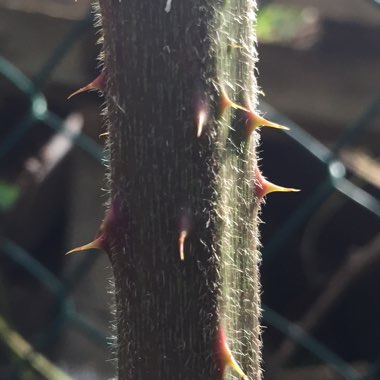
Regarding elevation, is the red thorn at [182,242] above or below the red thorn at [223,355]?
above

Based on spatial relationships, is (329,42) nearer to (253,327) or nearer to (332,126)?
(332,126)

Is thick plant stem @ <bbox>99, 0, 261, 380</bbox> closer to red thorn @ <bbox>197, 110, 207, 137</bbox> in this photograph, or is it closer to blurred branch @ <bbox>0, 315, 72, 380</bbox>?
red thorn @ <bbox>197, 110, 207, 137</bbox>

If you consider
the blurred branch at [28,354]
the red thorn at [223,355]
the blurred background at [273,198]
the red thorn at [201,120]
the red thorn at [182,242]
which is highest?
the blurred background at [273,198]

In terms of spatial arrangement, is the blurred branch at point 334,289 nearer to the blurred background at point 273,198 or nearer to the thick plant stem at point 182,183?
the blurred background at point 273,198

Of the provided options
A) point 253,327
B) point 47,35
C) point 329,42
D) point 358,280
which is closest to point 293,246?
point 358,280

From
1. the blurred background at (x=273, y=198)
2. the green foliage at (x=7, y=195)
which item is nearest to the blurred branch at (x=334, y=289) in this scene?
the blurred background at (x=273, y=198)

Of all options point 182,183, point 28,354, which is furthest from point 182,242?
point 28,354

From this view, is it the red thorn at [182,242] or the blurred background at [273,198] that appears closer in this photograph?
the red thorn at [182,242]

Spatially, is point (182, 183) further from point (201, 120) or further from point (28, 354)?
point (28, 354)
